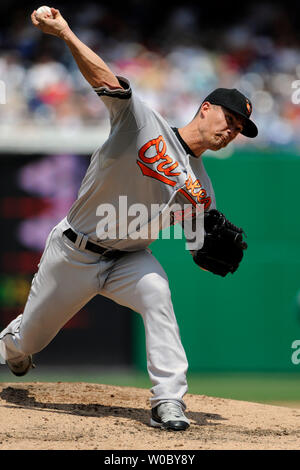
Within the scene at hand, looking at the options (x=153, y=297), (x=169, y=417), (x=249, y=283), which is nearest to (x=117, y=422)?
(x=169, y=417)

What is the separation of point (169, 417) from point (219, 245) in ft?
3.21

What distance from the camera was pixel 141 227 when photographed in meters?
3.90

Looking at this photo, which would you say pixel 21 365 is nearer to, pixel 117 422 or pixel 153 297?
pixel 117 422

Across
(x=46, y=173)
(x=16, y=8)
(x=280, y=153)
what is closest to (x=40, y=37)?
(x=16, y=8)

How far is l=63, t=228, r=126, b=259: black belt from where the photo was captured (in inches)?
158

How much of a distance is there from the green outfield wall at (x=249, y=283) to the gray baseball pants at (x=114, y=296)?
3.29 m

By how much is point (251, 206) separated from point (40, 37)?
4293 mm

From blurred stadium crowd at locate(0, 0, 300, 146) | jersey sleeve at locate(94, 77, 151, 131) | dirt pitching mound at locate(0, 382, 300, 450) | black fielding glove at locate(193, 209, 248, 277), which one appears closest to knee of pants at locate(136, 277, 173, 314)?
black fielding glove at locate(193, 209, 248, 277)

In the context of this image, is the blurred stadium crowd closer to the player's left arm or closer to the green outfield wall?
the green outfield wall

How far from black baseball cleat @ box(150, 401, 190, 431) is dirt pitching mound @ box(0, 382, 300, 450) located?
5cm

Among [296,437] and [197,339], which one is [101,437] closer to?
[296,437]

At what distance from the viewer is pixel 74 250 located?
4020 millimetres

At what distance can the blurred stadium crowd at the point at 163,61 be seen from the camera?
8.55 m

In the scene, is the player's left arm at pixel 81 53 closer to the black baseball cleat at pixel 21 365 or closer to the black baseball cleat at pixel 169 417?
the black baseball cleat at pixel 169 417
